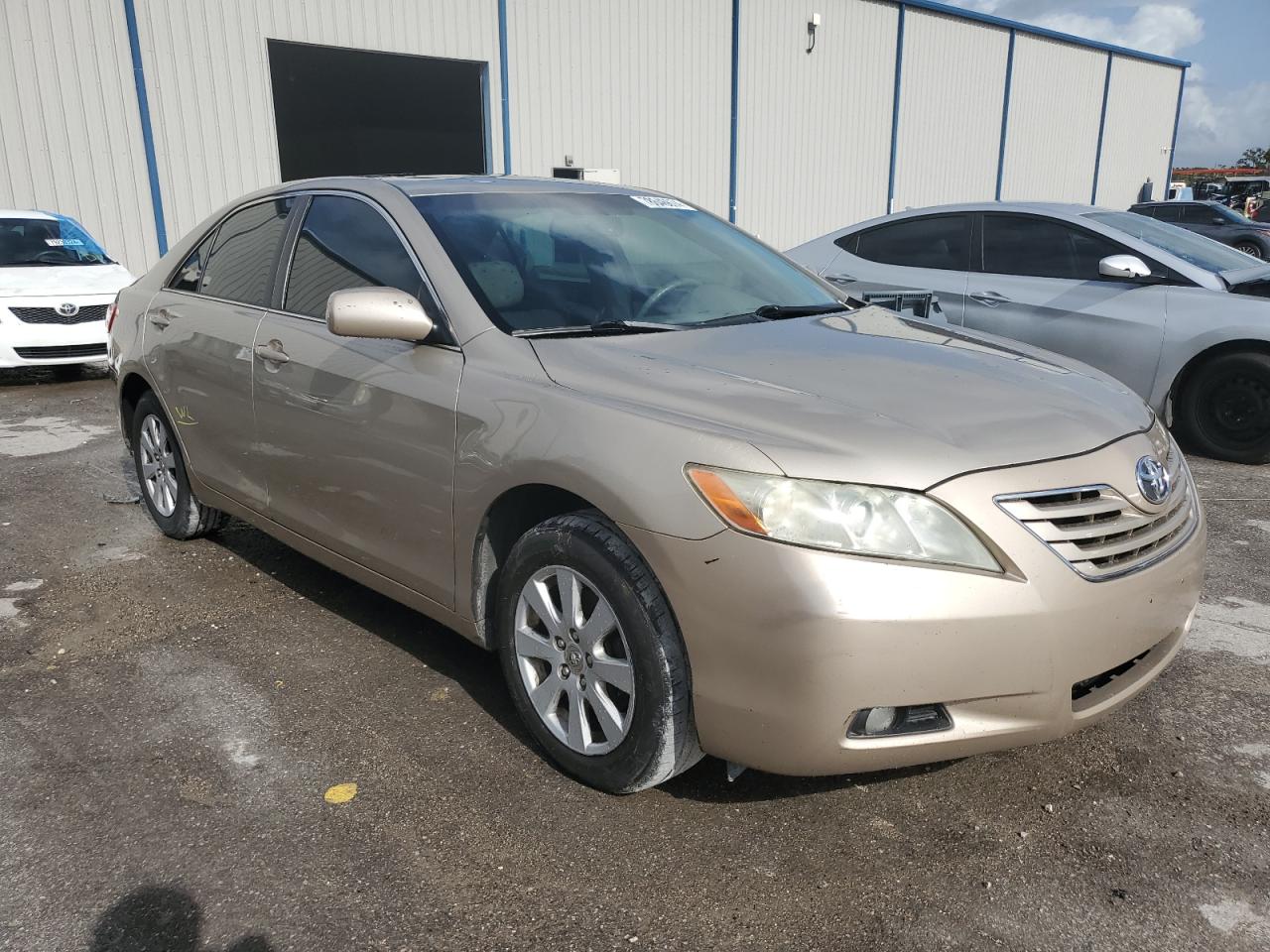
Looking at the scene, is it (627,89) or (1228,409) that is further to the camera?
(627,89)

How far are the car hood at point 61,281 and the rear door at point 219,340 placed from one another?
5.89 meters

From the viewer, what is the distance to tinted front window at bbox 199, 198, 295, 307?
152 inches

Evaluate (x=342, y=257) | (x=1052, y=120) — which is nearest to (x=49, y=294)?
Answer: (x=342, y=257)

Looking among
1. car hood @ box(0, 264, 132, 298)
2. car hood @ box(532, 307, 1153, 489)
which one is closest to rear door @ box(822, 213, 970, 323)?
car hood @ box(532, 307, 1153, 489)

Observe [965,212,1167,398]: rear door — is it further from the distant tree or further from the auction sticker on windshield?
the distant tree

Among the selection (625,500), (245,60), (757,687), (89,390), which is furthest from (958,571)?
(245,60)

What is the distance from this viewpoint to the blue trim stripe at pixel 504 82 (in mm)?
14922

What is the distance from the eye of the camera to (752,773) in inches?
112

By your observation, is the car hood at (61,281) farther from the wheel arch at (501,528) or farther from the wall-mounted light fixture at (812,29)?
the wall-mounted light fixture at (812,29)

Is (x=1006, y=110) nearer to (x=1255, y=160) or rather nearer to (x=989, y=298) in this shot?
(x=989, y=298)

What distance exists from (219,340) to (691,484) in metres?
2.47

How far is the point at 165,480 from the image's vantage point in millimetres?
4746

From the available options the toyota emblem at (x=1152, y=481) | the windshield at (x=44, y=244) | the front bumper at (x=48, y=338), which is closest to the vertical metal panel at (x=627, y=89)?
the windshield at (x=44, y=244)

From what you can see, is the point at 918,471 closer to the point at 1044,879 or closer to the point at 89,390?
the point at 1044,879
